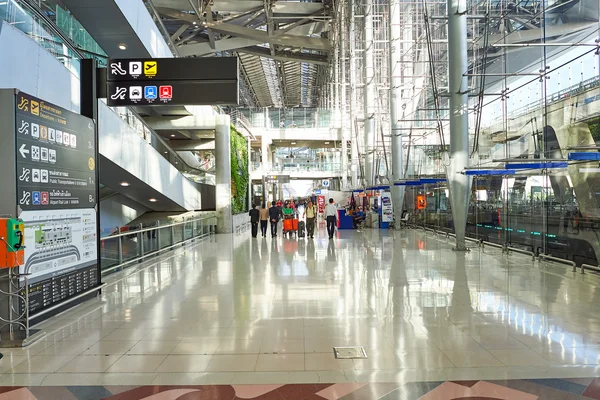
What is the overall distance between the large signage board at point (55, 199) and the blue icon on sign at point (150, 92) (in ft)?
3.12

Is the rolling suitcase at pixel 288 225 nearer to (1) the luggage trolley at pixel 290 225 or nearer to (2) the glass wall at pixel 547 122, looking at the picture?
(1) the luggage trolley at pixel 290 225

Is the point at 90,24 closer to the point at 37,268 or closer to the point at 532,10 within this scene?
the point at 37,268

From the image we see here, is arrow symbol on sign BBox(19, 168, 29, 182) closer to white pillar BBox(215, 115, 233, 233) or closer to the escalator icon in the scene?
the escalator icon

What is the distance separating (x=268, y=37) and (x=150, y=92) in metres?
30.5

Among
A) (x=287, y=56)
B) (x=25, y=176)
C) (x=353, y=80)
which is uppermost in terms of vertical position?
(x=287, y=56)

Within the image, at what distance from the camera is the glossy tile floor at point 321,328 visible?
4.28m

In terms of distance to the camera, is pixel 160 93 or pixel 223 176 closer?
pixel 160 93

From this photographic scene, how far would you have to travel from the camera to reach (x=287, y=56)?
41.5 meters

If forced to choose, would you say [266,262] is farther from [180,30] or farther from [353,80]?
[180,30]

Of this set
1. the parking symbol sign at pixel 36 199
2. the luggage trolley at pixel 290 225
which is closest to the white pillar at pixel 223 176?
the luggage trolley at pixel 290 225

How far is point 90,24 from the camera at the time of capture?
13.8 metres

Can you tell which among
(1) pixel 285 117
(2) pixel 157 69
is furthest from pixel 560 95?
(1) pixel 285 117

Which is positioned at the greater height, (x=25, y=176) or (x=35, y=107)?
(x=35, y=107)

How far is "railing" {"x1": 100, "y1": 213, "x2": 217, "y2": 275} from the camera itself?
9.53 m
